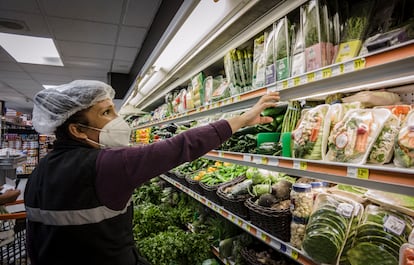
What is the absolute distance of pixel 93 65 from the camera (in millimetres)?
6730

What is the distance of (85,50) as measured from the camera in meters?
5.57

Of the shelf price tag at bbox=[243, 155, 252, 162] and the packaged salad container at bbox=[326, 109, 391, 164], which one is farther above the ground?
the packaged salad container at bbox=[326, 109, 391, 164]

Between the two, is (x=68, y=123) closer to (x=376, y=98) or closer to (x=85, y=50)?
(x=376, y=98)

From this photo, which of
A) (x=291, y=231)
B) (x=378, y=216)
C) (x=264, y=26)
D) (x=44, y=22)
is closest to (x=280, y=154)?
(x=291, y=231)

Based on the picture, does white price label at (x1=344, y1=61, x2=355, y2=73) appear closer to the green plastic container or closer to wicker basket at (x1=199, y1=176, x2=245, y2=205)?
the green plastic container

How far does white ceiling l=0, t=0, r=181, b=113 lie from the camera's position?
144 inches

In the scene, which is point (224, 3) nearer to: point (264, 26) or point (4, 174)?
point (264, 26)

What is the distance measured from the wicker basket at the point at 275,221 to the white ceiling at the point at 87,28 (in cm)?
307

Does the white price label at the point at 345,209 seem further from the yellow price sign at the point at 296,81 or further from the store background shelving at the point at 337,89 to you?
the yellow price sign at the point at 296,81

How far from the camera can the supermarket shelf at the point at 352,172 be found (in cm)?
86

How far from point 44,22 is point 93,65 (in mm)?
2560

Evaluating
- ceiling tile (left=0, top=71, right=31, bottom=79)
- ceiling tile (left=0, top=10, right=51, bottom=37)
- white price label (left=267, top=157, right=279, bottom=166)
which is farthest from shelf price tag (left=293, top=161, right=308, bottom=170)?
ceiling tile (left=0, top=71, right=31, bottom=79)

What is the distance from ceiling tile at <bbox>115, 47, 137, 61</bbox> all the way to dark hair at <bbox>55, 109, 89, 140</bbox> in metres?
4.30

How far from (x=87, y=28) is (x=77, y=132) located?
11.8 feet
